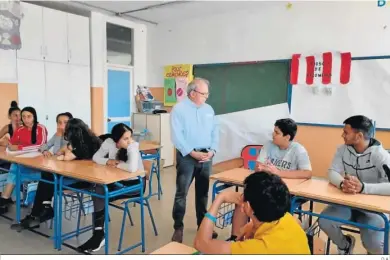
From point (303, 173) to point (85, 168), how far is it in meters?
1.73

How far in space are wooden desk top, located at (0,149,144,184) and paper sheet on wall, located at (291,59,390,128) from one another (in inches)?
124

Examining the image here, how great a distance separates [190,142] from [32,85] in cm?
322

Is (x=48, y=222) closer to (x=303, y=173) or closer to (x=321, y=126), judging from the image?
(x=303, y=173)

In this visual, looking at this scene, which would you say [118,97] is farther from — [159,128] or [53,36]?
[53,36]

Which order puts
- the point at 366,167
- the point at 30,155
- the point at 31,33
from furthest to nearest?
the point at 31,33 < the point at 30,155 < the point at 366,167

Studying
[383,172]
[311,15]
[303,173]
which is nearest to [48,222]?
[303,173]

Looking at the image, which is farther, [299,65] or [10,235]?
[299,65]

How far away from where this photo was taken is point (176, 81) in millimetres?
6480

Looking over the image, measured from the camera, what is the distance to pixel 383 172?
2332 mm

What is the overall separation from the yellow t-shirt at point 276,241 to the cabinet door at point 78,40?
16.3 ft

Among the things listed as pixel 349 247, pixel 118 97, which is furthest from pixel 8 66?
pixel 349 247

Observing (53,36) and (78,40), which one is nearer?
(53,36)

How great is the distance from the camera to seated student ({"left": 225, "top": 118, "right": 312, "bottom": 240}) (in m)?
2.69
